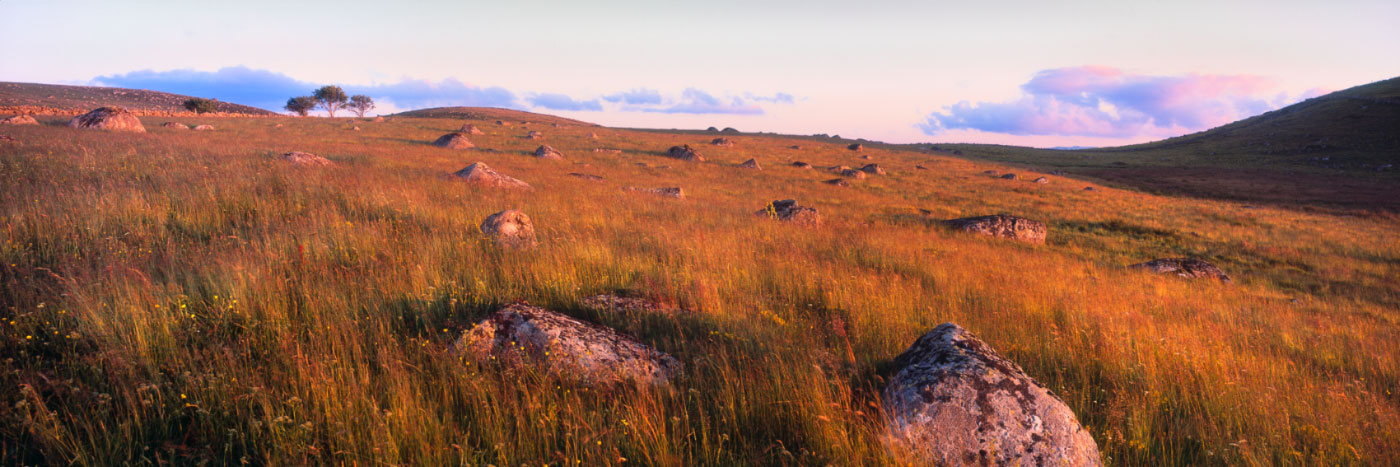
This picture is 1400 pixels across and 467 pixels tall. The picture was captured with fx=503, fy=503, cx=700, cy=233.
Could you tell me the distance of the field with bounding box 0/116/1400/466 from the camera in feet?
9.70

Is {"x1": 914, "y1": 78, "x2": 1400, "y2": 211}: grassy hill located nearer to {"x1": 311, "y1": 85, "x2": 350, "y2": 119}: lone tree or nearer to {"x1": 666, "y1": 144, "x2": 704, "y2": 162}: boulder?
{"x1": 666, "y1": 144, "x2": 704, "y2": 162}: boulder

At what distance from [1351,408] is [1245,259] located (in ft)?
53.9

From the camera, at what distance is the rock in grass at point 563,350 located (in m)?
3.68

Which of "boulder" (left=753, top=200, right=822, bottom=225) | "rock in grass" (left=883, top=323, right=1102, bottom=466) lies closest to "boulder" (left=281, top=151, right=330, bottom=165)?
"boulder" (left=753, top=200, right=822, bottom=225)

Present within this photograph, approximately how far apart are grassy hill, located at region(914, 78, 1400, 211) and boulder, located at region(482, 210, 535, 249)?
1823 inches

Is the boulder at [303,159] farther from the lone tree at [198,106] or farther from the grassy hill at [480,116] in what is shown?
the lone tree at [198,106]

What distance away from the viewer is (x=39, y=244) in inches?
231

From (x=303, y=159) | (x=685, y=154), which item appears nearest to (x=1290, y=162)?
(x=685, y=154)

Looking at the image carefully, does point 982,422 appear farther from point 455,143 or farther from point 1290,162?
point 1290,162

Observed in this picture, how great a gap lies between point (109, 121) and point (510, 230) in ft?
116

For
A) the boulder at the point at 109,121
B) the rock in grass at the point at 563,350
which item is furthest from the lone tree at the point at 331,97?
the rock in grass at the point at 563,350

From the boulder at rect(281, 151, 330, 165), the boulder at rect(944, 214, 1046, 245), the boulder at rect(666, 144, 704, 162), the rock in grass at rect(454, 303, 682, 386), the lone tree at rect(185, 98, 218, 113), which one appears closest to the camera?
the rock in grass at rect(454, 303, 682, 386)

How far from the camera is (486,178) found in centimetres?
1578

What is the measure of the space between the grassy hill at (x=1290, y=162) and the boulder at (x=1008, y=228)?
99.2 ft
